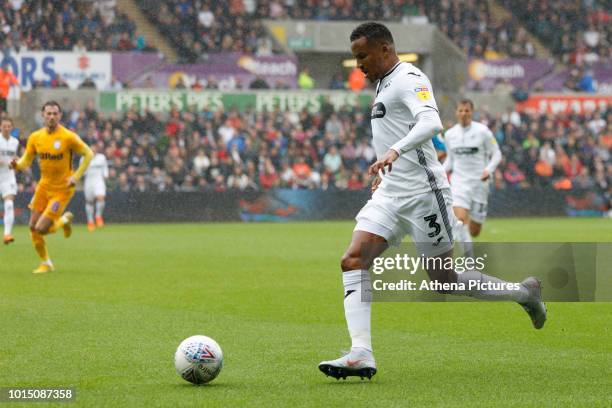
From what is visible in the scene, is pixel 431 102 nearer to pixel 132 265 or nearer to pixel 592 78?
pixel 132 265

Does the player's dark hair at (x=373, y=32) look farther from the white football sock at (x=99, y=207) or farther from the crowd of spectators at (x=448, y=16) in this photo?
the crowd of spectators at (x=448, y=16)

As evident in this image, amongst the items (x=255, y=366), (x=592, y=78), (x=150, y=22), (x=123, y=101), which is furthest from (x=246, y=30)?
(x=255, y=366)

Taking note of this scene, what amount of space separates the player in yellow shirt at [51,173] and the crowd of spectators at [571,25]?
3049 cm

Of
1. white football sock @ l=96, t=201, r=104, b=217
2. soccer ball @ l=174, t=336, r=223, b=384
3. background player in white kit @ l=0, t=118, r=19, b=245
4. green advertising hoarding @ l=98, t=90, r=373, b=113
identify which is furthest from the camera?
green advertising hoarding @ l=98, t=90, r=373, b=113

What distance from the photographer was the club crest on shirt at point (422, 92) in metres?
7.44

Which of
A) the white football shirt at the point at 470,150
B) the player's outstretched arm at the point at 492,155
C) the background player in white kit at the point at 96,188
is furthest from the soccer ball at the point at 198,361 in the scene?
the background player in white kit at the point at 96,188

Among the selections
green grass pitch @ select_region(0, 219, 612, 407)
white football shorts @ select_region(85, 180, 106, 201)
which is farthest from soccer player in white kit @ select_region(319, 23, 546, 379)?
white football shorts @ select_region(85, 180, 106, 201)

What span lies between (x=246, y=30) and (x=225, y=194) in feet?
27.3

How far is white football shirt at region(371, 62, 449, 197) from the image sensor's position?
755cm

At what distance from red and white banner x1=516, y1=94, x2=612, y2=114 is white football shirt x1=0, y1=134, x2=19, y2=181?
21389 millimetres

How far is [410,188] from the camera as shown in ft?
25.1

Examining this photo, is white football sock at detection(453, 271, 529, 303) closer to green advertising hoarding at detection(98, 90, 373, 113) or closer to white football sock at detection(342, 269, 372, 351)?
white football sock at detection(342, 269, 372, 351)

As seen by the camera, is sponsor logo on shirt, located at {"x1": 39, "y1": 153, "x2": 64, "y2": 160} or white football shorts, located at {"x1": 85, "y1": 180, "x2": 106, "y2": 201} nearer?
sponsor logo on shirt, located at {"x1": 39, "y1": 153, "x2": 64, "y2": 160}

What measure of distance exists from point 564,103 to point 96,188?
1821 cm
